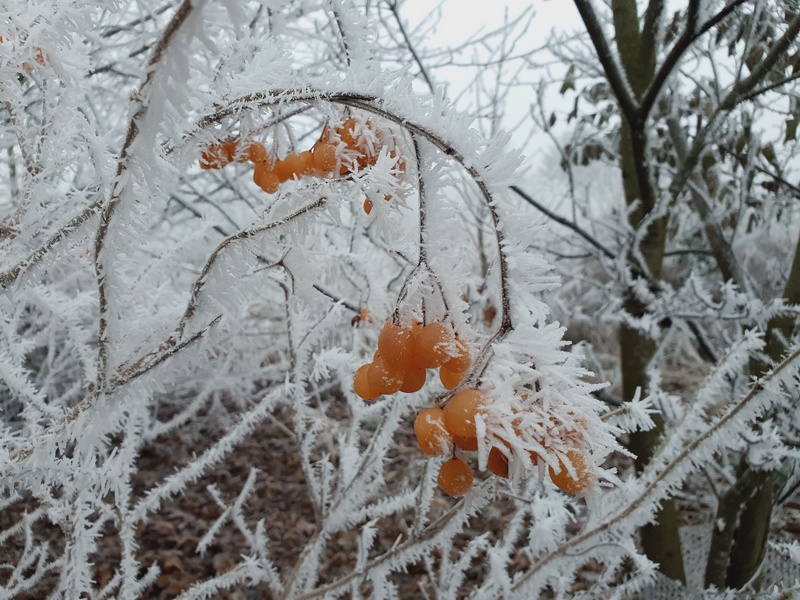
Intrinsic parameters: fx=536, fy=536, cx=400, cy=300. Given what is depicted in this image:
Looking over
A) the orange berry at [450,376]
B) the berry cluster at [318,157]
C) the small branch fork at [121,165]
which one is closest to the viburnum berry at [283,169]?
the berry cluster at [318,157]

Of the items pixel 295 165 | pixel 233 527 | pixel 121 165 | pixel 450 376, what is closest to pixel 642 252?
pixel 295 165

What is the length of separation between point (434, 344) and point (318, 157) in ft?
1.24

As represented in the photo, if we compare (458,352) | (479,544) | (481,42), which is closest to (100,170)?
(458,352)

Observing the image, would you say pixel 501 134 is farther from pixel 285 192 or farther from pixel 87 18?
pixel 87 18

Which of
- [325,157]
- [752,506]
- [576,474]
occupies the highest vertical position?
[325,157]

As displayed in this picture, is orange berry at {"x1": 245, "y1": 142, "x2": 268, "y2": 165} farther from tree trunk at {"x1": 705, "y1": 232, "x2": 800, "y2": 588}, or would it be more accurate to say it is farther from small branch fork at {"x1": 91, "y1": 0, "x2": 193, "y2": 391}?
tree trunk at {"x1": 705, "y1": 232, "x2": 800, "y2": 588}

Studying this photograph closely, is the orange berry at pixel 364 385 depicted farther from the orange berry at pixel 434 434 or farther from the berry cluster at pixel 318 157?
the berry cluster at pixel 318 157

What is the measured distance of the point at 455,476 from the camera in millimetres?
552

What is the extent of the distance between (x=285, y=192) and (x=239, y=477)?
136 inches

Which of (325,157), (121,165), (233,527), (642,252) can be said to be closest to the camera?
(121,165)

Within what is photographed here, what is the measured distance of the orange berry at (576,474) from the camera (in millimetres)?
500

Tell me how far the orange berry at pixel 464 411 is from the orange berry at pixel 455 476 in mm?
58

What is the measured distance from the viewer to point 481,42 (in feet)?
10.4

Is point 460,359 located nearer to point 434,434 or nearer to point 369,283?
point 434,434
